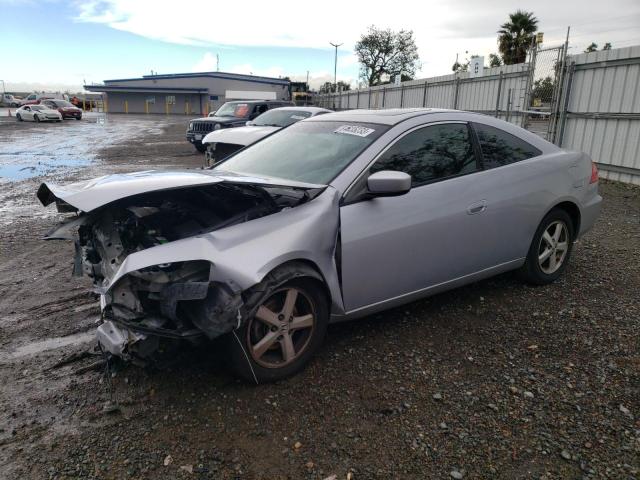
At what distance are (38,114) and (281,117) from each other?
3049 centimetres

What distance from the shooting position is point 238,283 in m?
2.65

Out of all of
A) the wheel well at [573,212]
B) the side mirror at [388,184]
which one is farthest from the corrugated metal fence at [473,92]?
the side mirror at [388,184]

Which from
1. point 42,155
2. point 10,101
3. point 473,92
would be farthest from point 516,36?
point 10,101

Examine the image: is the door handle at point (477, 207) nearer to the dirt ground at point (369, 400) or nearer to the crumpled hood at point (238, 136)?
the dirt ground at point (369, 400)

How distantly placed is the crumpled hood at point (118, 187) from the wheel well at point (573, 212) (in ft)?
8.62

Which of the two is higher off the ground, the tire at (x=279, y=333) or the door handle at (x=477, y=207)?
the door handle at (x=477, y=207)

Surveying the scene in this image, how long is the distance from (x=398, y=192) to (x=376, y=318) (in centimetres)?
120

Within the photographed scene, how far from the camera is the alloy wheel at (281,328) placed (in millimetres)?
2896

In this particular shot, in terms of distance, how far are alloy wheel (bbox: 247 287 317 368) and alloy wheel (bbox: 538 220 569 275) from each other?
252 centimetres

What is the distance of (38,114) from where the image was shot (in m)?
35.0

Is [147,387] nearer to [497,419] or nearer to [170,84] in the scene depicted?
[497,419]

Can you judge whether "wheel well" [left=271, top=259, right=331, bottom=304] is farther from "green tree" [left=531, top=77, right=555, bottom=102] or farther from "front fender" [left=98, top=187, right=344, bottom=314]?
"green tree" [left=531, top=77, right=555, bottom=102]

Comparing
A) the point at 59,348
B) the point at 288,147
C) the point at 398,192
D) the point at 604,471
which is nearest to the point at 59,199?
the point at 59,348

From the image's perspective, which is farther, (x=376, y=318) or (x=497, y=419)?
(x=376, y=318)
